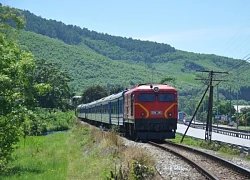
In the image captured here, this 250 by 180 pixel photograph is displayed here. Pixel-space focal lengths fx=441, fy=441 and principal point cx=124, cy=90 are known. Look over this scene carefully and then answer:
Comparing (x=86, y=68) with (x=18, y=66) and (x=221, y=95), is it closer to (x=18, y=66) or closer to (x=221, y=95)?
(x=221, y=95)

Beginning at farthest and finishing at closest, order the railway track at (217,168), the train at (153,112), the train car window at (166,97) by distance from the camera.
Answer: the train car window at (166,97) → the train at (153,112) → the railway track at (217,168)

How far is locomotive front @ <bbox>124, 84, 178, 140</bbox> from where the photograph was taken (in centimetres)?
2483

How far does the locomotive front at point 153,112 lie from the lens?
2483 cm

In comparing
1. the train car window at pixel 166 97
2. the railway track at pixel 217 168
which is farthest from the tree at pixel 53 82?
the railway track at pixel 217 168

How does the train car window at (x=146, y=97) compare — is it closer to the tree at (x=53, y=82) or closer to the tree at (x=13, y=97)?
the tree at (x=13, y=97)

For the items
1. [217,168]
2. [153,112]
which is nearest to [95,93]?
[153,112]

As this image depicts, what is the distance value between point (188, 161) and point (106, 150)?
4527 mm

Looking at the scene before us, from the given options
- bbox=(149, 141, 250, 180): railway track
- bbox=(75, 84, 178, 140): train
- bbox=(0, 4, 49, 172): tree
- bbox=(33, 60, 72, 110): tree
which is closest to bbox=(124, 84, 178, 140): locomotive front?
bbox=(75, 84, 178, 140): train

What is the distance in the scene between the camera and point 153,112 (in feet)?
82.3

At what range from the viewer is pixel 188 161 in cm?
1534

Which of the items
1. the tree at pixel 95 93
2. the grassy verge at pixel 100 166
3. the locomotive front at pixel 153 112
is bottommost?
the grassy verge at pixel 100 166

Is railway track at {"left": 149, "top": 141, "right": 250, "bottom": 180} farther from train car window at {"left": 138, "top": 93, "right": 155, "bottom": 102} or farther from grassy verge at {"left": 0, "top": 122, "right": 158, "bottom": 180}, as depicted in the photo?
train car window at {"left": 138, "top": 93, "right": 155, "bottom": 102}

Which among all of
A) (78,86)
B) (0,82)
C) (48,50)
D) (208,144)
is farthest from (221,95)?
(0,82)

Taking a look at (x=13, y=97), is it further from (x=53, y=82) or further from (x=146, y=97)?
(x=53, y=82)
